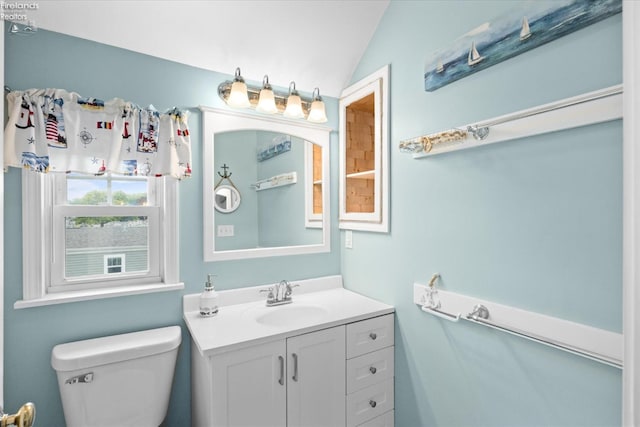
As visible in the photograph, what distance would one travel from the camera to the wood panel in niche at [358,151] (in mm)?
2201

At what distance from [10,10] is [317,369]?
2096 mm

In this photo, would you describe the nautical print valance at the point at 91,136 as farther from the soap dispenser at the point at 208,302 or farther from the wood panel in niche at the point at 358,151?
the wood panel in niche at the point at 358,151

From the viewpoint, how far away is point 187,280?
1812 millimetres

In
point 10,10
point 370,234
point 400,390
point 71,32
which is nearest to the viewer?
point 10,10

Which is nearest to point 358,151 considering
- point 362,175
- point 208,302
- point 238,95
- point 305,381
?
point 362,175

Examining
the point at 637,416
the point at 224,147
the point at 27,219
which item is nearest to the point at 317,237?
the point at 224,147

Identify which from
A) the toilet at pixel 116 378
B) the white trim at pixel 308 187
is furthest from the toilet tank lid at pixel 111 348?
the white trim at pixel 308 187

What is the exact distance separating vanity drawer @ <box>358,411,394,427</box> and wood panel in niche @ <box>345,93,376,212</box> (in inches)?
46.9

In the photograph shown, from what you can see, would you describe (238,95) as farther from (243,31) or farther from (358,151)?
(358,151)

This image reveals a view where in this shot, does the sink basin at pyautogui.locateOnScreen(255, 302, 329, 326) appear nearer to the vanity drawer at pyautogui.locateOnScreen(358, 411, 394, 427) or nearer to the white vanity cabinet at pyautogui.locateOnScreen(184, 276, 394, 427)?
the white vanity cabinet at pyautogui.locateOnScreen(184, 276, 394, 427)

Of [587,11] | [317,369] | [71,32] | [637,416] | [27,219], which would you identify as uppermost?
[71,32]

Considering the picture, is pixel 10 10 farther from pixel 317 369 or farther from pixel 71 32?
pixel 317 369

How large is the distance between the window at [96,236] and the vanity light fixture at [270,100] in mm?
577

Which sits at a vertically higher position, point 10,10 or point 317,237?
point 10,10
